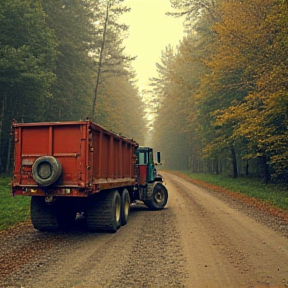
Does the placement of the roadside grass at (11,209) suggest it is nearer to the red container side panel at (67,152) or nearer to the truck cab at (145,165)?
the red container side panel at (67,152)

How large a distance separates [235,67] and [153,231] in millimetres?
14876

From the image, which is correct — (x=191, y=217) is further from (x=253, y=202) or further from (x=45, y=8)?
(x=45, y=8)

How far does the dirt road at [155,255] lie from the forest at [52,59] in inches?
485

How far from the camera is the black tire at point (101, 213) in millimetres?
9797

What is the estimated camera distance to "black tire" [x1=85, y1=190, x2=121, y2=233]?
9.80 meters

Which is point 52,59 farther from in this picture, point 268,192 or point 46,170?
point 268,192

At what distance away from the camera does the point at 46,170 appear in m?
8.84

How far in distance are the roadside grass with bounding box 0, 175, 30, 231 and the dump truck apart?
2073 millimetres

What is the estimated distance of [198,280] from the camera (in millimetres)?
5887

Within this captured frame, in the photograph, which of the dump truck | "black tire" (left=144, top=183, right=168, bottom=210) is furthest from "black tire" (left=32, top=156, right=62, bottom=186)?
"black tire" (left=144, top=183, right=168, bottom=210)

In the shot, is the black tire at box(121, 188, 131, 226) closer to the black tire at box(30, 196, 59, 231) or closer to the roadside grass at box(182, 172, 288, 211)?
the black tire at box(30, 196, 59, 231)

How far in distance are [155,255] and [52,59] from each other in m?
18.9

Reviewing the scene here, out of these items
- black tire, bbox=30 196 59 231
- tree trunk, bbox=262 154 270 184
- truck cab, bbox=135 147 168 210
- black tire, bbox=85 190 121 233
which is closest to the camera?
black tire, bbox=85 190 121 233

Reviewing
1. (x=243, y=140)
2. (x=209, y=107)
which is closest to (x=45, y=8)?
(x=209, y=107)
